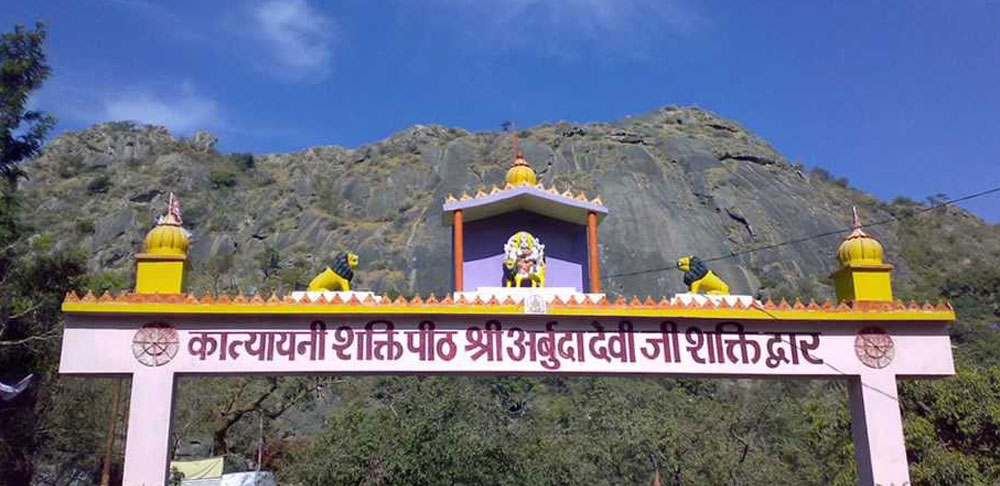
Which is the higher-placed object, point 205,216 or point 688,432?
point 205,216

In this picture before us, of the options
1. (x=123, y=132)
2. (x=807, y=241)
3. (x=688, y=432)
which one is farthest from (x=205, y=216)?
(x=688, y=432)

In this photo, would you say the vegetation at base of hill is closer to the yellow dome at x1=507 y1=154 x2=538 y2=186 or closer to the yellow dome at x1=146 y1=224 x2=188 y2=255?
the yellow dome at x1=146 y1=224 x2=188 y2=255

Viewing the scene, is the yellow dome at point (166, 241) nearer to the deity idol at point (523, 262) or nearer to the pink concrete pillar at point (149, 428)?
the pink concrete pillar at point (149, 428)

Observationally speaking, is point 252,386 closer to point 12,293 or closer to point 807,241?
point 12,293

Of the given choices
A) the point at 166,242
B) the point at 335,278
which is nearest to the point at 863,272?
the point at 335,278

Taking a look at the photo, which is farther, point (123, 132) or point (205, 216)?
point (123, 132)

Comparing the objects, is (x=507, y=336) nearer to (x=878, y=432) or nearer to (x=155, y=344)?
(x=155, y=344)

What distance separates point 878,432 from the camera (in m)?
9.99

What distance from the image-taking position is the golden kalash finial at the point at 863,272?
10.5m

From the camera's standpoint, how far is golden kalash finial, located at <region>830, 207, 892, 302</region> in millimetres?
10508

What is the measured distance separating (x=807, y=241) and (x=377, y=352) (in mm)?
77070

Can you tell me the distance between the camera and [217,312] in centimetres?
973

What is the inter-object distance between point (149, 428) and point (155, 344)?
90cm

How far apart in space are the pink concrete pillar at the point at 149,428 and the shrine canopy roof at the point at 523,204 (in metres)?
4.26
